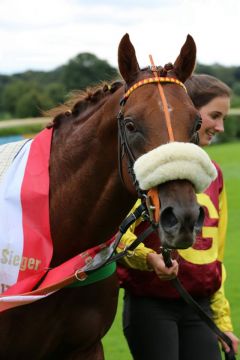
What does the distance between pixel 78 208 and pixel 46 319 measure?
0.56 metres

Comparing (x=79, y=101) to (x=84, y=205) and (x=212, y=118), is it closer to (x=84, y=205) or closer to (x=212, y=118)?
(x=84, y=205)

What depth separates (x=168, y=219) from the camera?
245 cm

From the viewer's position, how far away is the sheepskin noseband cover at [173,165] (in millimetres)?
2504

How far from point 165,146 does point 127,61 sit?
1.80 feet

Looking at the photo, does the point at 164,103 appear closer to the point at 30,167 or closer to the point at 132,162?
the point at 132,162

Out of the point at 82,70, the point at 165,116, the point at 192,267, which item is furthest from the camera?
the point at 82,70

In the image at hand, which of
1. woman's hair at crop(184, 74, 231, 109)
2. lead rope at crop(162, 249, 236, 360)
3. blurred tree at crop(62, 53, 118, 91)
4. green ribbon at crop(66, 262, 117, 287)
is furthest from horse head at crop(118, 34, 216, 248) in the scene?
blurred tree at crop(62, 53, 118, 91)

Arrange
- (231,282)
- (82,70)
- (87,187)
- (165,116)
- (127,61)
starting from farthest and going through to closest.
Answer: (82,70), (231,282), (87,187), (127,61), (165,116)

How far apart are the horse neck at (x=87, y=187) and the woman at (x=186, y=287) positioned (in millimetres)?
277

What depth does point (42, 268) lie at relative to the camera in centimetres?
312

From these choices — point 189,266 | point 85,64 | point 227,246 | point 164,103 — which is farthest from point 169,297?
point 85,64

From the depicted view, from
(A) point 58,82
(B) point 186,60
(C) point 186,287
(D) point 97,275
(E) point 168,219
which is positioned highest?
(B) point 186,60

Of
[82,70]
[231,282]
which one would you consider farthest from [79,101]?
[82,70]

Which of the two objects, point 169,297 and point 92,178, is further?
point 169,297
